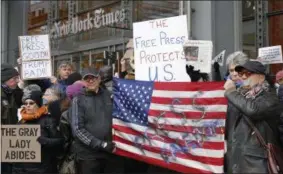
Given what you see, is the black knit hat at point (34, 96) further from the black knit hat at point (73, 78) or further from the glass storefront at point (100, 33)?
the glass storefront at point (100, 33)

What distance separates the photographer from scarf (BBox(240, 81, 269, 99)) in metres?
4.30

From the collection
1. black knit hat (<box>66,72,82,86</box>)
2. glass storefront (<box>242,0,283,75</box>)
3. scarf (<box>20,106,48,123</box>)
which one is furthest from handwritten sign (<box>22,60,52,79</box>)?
glass storefront (<box>242,0,283,75</box>)

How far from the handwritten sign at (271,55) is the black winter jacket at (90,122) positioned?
9.01 ft

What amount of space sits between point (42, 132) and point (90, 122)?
610 mm

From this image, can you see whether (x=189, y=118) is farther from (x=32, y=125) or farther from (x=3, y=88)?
(x=3, y=88)

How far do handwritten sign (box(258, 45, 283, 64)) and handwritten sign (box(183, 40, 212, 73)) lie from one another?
6.01 feet

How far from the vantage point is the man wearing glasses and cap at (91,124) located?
5.37m

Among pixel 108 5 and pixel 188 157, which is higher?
pixel 108 5

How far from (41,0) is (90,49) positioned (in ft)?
12.0

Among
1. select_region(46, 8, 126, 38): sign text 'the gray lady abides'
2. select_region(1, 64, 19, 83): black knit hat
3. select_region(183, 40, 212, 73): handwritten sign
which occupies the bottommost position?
select_region(1, 64, 19, 83): black knit hat

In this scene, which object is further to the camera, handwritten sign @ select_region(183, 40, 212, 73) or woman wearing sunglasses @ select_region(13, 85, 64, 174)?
woman wearing sunglasses @ select_region(13, 85, 64, 174)

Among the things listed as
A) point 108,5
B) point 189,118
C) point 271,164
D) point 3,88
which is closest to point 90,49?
point 108,5

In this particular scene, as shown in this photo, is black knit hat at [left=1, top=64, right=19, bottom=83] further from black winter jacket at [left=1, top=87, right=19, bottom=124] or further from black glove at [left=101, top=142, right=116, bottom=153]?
black glove at [left=101, top=142, right=116, bottom=153]

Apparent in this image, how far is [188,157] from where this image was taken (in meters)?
4.86
